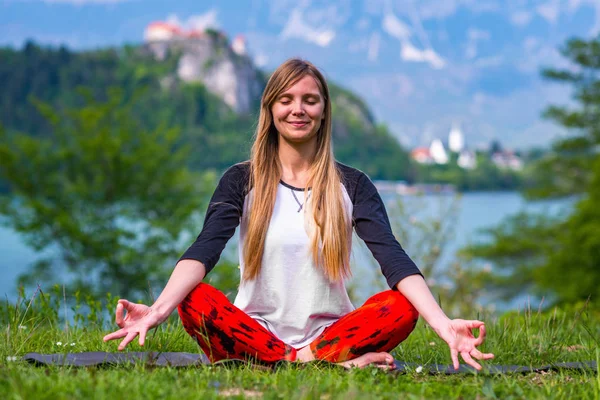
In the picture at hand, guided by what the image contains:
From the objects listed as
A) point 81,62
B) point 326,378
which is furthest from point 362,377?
point 81,62

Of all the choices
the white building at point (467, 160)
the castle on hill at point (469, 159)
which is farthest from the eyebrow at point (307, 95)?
the white building at point (467, 160)

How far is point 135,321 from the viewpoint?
2738 mm

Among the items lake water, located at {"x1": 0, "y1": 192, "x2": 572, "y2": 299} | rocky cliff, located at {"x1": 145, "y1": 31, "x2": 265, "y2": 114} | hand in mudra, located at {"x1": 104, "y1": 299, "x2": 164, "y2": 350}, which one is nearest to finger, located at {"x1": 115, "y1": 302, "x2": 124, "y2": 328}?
hand in mudra, located at {"x1": 104, "y1": 299, "x2": 164, "y2": 350}

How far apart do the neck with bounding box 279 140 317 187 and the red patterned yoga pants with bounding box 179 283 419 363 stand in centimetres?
63

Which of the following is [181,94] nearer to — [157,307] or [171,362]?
[171,362]

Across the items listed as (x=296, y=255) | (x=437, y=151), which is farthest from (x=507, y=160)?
(x=296, y=255)

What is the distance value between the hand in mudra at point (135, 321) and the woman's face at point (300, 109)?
3.33ft

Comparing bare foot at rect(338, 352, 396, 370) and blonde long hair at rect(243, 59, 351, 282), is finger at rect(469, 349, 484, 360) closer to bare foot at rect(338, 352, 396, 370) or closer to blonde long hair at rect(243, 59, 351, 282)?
bare foot at rect(338, 352, 396, 370)

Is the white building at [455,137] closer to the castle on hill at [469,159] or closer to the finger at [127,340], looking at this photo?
the castle on hill at [469,159]

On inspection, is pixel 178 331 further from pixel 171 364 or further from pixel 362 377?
pixel 362 377

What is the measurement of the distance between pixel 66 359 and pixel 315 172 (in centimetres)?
126

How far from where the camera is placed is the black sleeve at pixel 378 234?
3021 millimetres

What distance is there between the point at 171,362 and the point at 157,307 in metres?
0.34

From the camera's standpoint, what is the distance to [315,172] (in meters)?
3.31
